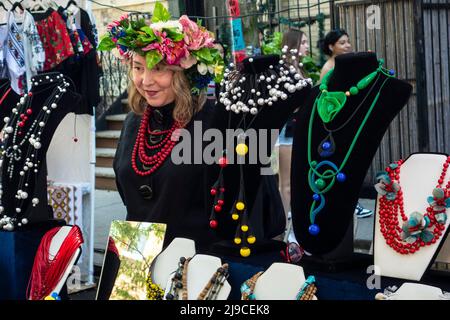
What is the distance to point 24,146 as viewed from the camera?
2795mm

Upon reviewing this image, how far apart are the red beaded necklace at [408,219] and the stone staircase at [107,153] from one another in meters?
5.41

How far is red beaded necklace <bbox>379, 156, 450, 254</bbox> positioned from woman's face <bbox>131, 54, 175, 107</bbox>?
0.91 meters

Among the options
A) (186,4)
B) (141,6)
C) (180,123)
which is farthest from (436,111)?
(141,6)

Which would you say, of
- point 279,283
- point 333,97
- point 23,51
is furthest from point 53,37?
point 279,283

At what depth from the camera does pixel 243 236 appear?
2273mm

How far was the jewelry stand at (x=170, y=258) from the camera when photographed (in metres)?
2.30

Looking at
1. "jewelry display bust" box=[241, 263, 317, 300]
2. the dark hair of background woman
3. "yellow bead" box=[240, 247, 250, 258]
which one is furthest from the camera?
the dark hair of background woman

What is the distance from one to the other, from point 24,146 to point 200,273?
3.35 ft

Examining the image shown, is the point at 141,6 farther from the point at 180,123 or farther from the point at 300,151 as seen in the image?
the point at 300,151

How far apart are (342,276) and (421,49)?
140 inches

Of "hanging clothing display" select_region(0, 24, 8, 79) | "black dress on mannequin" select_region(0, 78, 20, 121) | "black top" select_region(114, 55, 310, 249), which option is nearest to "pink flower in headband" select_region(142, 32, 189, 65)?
"black top" select_region(114, 55, 310, 249)

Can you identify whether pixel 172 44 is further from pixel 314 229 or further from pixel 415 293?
pixel 415 293

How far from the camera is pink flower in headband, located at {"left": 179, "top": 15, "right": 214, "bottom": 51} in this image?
253 cm

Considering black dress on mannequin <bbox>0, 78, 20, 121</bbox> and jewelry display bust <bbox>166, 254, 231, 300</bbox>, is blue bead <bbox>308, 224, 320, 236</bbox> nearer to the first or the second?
jewelry display bust <bbox>166, 254, 231, 300</bbox>
